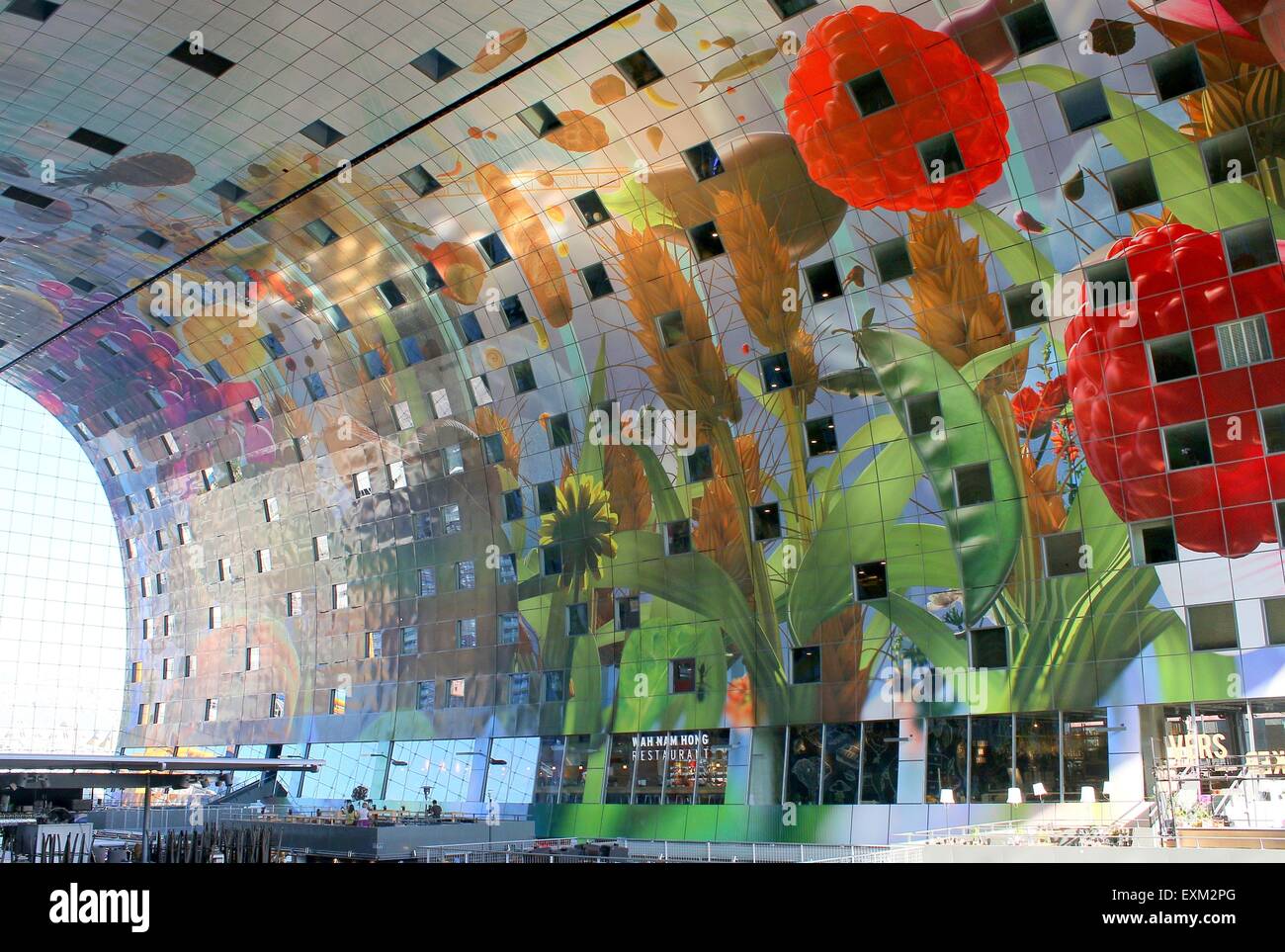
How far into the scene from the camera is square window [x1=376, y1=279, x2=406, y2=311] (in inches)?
1211

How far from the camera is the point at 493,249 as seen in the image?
2816cm

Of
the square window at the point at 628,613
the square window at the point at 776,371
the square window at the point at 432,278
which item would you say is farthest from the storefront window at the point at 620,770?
the square window at the point at 432,278

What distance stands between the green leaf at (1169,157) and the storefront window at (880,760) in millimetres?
11389

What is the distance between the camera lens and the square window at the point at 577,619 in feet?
98.8

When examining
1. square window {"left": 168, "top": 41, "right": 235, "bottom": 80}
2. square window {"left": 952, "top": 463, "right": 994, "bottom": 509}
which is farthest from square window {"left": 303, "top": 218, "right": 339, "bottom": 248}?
square window {"left": 952, "top": 463, "right": 994, "bottom": 509}

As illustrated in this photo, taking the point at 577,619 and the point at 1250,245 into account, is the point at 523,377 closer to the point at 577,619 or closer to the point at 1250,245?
the point at 577,619

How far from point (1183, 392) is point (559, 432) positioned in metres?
A: 15.1

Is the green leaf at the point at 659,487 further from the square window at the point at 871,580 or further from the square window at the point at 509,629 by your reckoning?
the square window at the point at 509,629

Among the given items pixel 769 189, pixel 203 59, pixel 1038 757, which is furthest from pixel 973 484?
pixel 203 59

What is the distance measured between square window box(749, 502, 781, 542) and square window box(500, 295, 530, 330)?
782 cm

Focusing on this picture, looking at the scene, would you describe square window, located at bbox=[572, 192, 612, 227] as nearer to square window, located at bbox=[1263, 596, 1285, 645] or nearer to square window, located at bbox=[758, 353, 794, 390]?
square window, located at bbox=[758, 353, 794, 390]

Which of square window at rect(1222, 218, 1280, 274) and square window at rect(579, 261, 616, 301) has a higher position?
square window at rect(579, 261, 616, 301)
